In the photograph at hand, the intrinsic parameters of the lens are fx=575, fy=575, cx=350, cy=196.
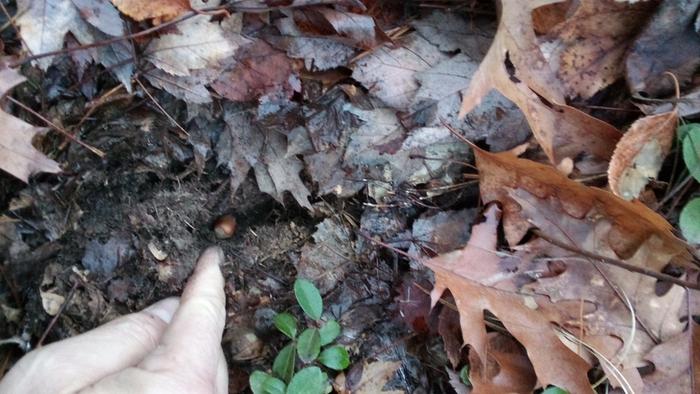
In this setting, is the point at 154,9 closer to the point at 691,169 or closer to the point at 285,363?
the point at 285,363

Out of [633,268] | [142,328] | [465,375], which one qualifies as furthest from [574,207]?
[142,328]

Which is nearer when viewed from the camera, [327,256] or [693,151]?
[693,151]

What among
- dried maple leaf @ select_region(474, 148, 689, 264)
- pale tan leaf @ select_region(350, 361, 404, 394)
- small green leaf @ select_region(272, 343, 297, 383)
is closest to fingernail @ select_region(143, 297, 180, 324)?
small green leaf @ select_region(272, 343, 297, 383)

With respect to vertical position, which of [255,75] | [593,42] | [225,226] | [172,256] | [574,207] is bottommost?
[172,256]

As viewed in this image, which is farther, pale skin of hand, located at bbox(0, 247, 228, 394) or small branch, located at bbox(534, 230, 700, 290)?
small branch, located at bbox(534, 230, 700, 290)

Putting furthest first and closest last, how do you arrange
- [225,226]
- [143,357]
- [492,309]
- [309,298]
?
[225,226] < [309,298] < [492,309] < [143,357]

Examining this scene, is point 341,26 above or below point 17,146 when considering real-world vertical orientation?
above

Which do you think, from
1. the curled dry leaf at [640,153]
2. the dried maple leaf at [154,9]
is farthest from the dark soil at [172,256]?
the curled dry leaf at [640,153]

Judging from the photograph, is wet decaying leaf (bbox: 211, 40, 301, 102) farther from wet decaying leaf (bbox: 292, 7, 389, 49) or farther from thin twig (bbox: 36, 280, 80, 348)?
thin twig (bbox: 36, 280, 80, 348)
